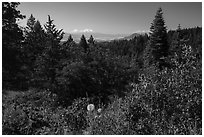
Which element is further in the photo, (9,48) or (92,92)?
(92,92)

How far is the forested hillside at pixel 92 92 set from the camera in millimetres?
5727

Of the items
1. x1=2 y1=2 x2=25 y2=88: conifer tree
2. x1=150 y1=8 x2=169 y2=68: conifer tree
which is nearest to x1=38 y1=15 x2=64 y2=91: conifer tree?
x1=2 y1=2 x2=25 y2=88: conifer tree

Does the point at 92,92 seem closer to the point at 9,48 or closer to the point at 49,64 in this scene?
the point at 49,64

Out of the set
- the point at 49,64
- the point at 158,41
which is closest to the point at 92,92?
the point at 49,64

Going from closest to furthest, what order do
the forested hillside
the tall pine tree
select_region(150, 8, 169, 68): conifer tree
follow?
1. the forested hillside
2. the tall pine tree
3. select_region(150, 8, 169, 68): conifer tree

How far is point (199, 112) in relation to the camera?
19.8 ft

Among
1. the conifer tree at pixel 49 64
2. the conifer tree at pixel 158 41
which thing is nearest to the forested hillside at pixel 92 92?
the conifer tree at pixel 49 64

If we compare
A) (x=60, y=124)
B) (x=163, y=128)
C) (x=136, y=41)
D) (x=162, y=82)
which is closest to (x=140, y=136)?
(x=163, y=128)

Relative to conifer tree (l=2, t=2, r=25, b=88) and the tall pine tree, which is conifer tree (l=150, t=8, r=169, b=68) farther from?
conifer tree (l=2, t=2, r=25, b=88)

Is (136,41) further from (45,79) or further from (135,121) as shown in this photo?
(135,121)

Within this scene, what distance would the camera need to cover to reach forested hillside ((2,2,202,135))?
225 inches

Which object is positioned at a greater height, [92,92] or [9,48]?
[9,48]

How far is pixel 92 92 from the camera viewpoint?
12172 mm

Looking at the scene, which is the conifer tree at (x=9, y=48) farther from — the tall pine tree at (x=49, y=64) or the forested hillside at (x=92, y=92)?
the tall pine tree at (x=49, y=64)
